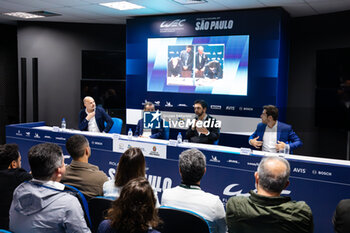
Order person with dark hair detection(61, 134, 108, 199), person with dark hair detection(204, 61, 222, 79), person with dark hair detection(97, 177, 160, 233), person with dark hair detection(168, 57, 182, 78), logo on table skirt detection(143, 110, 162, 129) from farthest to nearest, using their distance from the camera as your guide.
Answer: person with dark hair detection(168, 57, 182, 78) → person with dark hair detection(204, 61, 222, 79) → logo on table skirt detection(143, 110, 162, 129) → person with dark hair detection(61, 134, 108, 199) → person with dark hair detection(97, 177, 160, 233)

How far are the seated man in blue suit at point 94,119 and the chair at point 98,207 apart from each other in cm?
287

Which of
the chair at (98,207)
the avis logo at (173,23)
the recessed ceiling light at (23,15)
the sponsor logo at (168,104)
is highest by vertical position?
the recessed ceiling light at (23,15)

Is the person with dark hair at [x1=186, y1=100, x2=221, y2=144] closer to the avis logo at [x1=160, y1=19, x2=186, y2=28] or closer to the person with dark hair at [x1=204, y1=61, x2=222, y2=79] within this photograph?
the person with dark hair at [x1=204, y1=61, x2=222, y2=79]

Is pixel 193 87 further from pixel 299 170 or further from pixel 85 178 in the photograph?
pixel 85 178

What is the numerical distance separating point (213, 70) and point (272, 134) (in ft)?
6.90

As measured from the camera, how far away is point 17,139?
4.62 metres

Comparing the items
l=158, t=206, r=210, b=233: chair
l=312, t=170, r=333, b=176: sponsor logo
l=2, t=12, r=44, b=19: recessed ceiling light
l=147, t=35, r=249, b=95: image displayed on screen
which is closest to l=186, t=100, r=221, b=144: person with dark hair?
l=147, t=35, r=249, b=95: image displayed on screen

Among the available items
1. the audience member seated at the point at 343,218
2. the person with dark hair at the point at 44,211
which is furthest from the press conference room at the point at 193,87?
the audience member seated at the point at 343,218

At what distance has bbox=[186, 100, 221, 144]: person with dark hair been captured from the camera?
4.46 m

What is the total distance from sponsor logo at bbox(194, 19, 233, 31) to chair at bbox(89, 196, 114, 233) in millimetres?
4479

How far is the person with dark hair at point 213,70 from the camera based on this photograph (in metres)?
5.87

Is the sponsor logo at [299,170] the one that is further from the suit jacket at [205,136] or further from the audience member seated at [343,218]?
the suit jacket at [205,136]

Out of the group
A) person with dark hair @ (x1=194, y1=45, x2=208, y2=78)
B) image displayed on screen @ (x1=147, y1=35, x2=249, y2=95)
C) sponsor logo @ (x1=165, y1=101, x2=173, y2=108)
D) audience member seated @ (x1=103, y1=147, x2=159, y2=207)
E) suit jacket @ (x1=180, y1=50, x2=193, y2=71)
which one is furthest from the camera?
sponsor logo @ (x1=165, y1=101, x2=173, y2=108)

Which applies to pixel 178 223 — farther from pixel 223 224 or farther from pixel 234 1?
pixel 234 1
